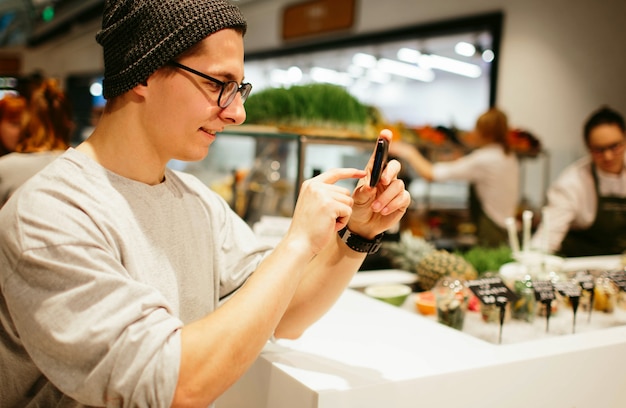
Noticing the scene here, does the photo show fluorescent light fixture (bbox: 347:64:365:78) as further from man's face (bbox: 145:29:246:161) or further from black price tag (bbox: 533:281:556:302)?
man's face (bbox: 145:29:246:161)

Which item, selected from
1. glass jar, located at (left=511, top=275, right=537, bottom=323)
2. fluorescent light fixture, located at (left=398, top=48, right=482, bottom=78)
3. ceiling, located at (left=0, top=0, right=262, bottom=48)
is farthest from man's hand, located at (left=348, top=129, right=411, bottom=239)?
ceiling, located at (left=0, top=0, right=262, bottom=48)

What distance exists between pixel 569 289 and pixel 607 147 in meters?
2.09

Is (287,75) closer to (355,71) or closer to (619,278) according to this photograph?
(355,71)

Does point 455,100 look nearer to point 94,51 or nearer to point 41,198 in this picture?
point 41,198

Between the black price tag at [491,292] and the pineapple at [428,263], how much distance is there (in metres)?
0.41

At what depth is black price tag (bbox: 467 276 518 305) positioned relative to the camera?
1.69 meters

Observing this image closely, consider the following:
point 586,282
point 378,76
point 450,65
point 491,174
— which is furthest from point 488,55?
point 586,282

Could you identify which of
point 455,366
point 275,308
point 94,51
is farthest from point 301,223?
point 94,51

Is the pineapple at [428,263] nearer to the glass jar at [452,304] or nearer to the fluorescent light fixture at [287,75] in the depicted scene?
the glass jar at [452,304]

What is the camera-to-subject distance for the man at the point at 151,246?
3.16 ft

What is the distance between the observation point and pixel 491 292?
172 centimetres

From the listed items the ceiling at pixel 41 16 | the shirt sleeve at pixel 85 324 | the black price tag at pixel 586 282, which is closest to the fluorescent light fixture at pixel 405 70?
the ceiling at pixel 41 16

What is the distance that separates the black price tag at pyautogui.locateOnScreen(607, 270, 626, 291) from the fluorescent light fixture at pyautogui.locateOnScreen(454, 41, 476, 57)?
175 inches

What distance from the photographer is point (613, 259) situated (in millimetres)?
3121
